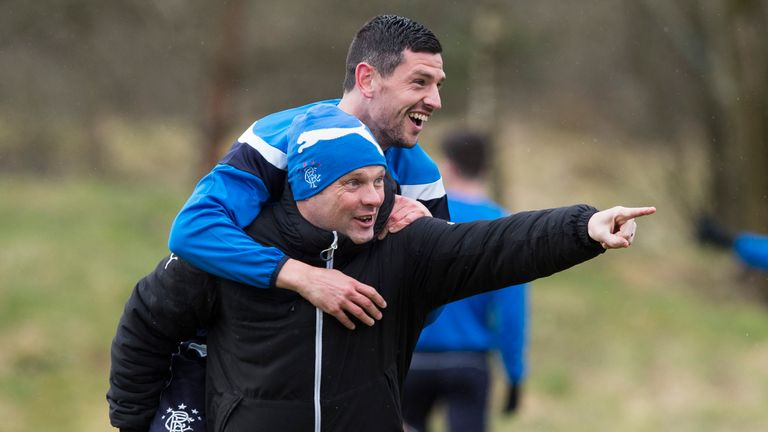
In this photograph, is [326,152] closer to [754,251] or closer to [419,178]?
[419,178]

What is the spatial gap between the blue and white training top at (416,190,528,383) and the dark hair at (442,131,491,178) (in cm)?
Result: 15

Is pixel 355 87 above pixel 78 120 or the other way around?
the other way around

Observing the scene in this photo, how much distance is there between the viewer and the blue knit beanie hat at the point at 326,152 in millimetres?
3217

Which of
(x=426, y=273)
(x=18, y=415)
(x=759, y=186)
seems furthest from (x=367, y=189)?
(x=759, y=186)

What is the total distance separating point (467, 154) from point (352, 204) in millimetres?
3106

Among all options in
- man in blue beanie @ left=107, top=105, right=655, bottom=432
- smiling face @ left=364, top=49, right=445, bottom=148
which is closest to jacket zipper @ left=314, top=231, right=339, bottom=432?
man in blue beanie @ left=107, top=105, right=655, bottom=432

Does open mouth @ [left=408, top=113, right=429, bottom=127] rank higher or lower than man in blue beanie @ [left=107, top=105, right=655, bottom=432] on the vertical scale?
higher

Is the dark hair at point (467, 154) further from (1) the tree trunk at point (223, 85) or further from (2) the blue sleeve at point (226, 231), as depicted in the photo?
(1) the tree trunk at point (223, 85)

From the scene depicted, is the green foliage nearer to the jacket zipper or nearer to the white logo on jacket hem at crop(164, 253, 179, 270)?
the white logo on jacket hem at crop(164, 253, 179, 270)

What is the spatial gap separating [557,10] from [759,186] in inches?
235

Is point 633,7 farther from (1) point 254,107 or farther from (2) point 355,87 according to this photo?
(2) point 355,87

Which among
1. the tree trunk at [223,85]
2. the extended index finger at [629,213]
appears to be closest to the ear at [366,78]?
the extended index finger at [629,213]

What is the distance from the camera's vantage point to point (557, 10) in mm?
20031

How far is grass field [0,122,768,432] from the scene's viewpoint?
10422 millimetres
